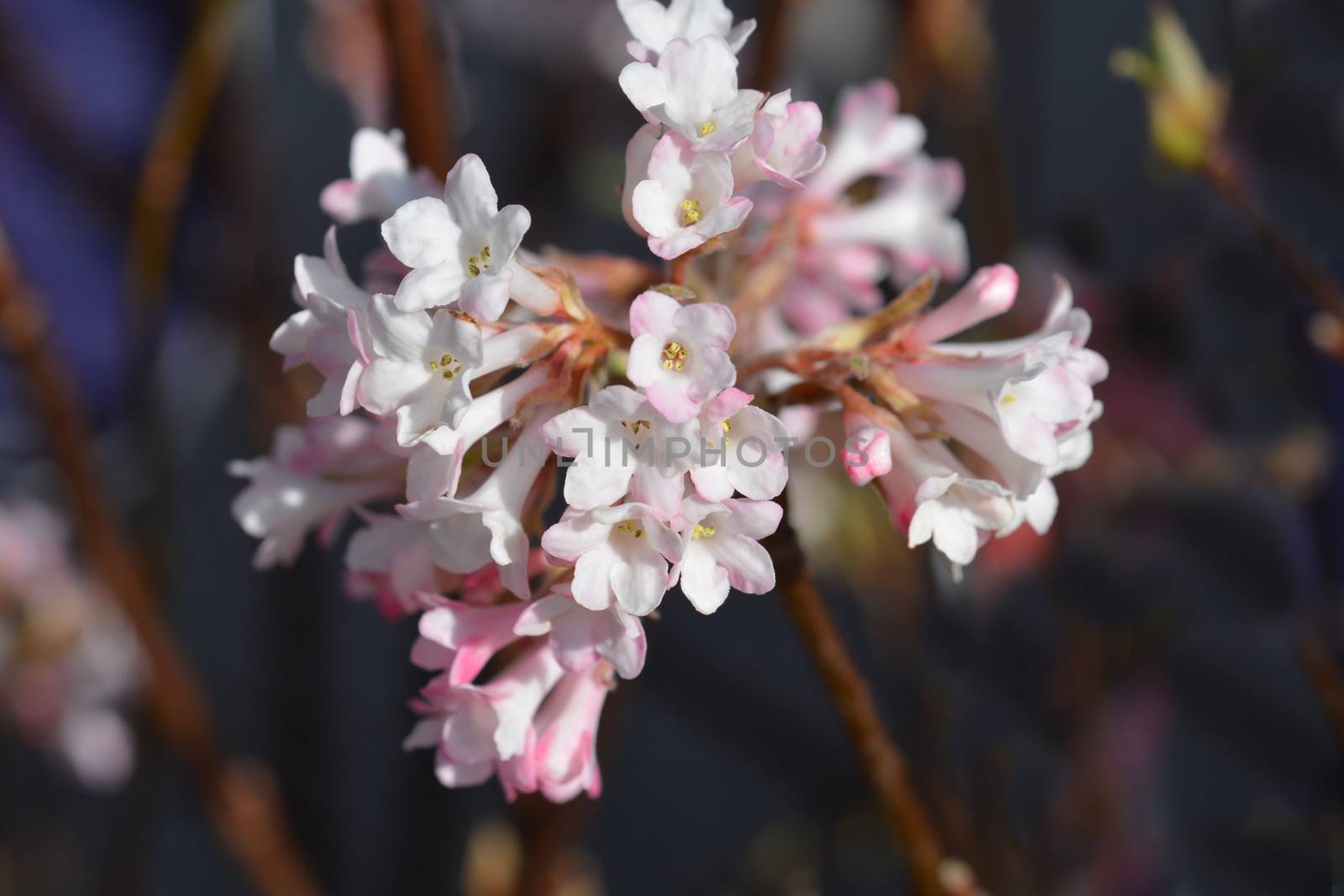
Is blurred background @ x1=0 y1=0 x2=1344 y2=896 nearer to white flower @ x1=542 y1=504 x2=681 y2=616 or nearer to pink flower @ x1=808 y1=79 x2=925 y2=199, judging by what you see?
pink flower @ x1=808 y1=79 x2=925 y2=199

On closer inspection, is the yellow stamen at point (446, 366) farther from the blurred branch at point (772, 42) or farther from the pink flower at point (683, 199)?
the blurred branch at point (772, 42)

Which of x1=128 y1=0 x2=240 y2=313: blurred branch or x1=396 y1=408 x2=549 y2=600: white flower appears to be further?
x1=128 y1=0 x2=240 y2=313: blurred branch

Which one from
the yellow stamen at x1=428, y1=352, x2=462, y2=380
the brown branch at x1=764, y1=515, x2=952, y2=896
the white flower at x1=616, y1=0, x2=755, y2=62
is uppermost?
the white flower at x1=616, y1=0, x2=755, y2=62

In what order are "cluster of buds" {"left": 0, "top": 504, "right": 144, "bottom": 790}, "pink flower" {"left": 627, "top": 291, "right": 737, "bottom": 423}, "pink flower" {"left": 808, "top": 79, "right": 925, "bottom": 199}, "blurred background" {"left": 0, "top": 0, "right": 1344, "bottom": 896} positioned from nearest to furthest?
"pink flower" {"left": 627, "top": 291, "right": 737, "bottom": 423}, "pink flower" {"left": 808, "top": 79, "right": 925, "bottom": 199}, "blurred background" {"left": 0, "top": 0, "right": 1344, "bottom": 896}, "cluster of buds" {"left": 0, "top": 504, "right": 144, "bottom": 790}

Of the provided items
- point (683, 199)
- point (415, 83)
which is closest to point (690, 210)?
point (683, 199)

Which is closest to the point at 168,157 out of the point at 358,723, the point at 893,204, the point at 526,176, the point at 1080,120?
the point at 526,176

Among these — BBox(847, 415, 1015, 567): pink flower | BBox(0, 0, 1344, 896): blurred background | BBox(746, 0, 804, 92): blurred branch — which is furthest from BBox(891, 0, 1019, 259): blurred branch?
BBox(847, 415, 1015, 567): pink flower

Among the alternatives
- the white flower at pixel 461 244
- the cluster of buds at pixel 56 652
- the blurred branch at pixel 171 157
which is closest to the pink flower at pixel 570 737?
the white flower at pixel 461 244

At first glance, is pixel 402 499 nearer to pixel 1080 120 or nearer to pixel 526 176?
pixel 526 176

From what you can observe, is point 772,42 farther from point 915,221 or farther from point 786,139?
point 786,139
